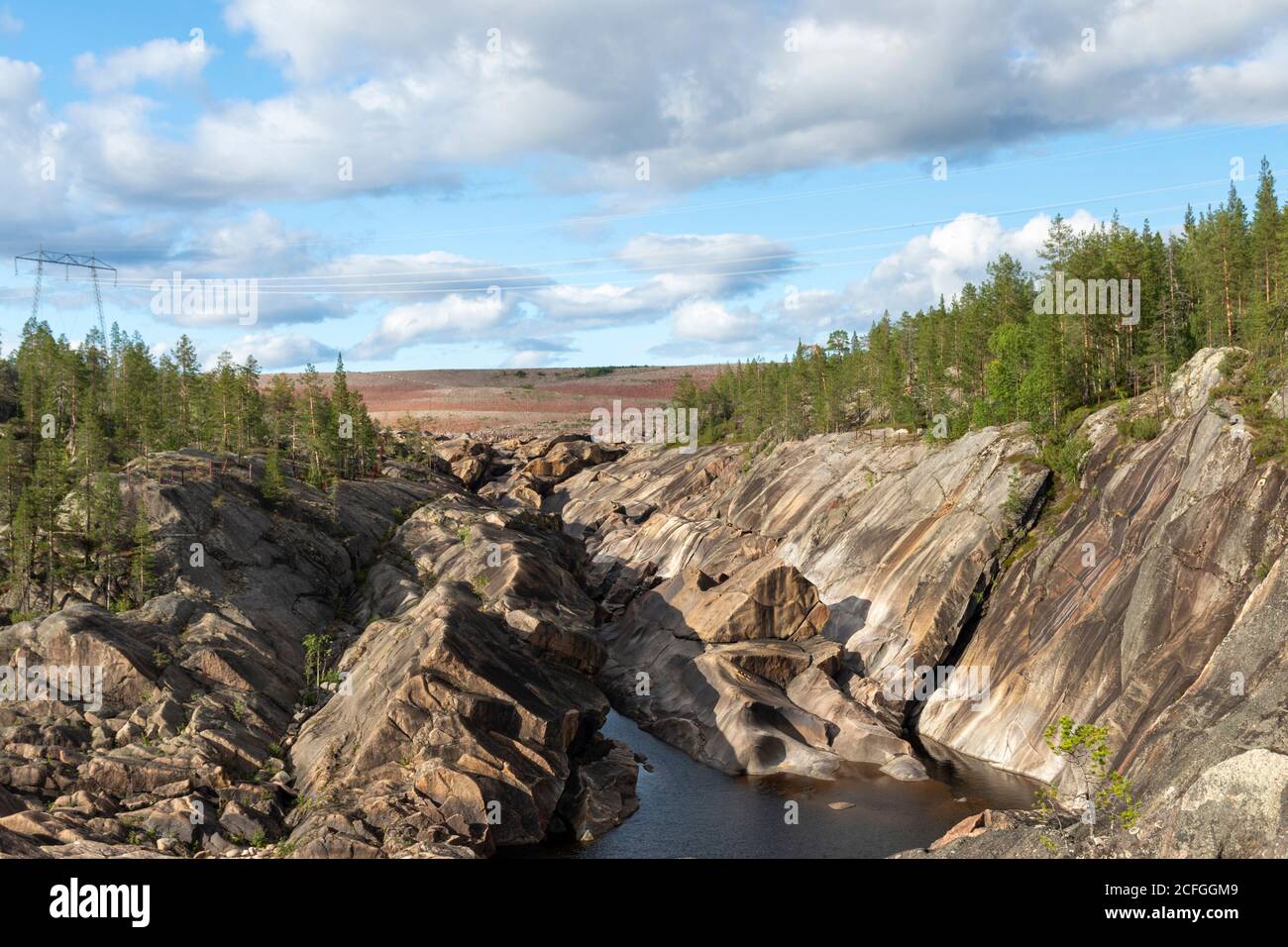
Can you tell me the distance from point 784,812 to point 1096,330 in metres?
55.3

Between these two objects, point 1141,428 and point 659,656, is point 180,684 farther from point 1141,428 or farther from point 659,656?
point 1141,428

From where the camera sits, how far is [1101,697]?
173 feet

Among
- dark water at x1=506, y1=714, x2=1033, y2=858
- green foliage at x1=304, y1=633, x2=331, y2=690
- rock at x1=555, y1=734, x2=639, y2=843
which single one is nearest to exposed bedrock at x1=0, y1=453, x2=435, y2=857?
green foliage at x1=304, y1=633, x2=331, y2=690

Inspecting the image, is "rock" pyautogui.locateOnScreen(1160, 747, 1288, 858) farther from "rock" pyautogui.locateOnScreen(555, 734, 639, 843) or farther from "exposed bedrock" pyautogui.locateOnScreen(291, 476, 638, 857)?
"rock" pyautogui.locateOnScreen(555, 734, 639, 843)

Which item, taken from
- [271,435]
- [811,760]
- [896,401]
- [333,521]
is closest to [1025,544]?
[811,760]

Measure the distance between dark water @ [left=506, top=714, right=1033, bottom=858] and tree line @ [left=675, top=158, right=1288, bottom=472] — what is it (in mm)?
24654

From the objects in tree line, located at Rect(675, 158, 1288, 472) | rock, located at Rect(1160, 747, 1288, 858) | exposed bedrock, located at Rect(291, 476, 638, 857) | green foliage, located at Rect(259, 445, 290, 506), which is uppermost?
tree line, located at Rect(675, 158, 1288, 472)

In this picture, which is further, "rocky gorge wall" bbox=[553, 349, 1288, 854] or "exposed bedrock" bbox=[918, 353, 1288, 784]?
"exposed bedrock" bbox=[918, 353, 1288, 784]

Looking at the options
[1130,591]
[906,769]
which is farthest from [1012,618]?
[906,769]

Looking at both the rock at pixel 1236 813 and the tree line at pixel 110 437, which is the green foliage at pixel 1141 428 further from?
the tree line at pixel 110 437

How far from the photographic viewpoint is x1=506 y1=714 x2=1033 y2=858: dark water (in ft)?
154

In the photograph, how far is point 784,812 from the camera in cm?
5150

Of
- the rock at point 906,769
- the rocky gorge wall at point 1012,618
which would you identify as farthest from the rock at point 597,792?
the rock at point 906,769
